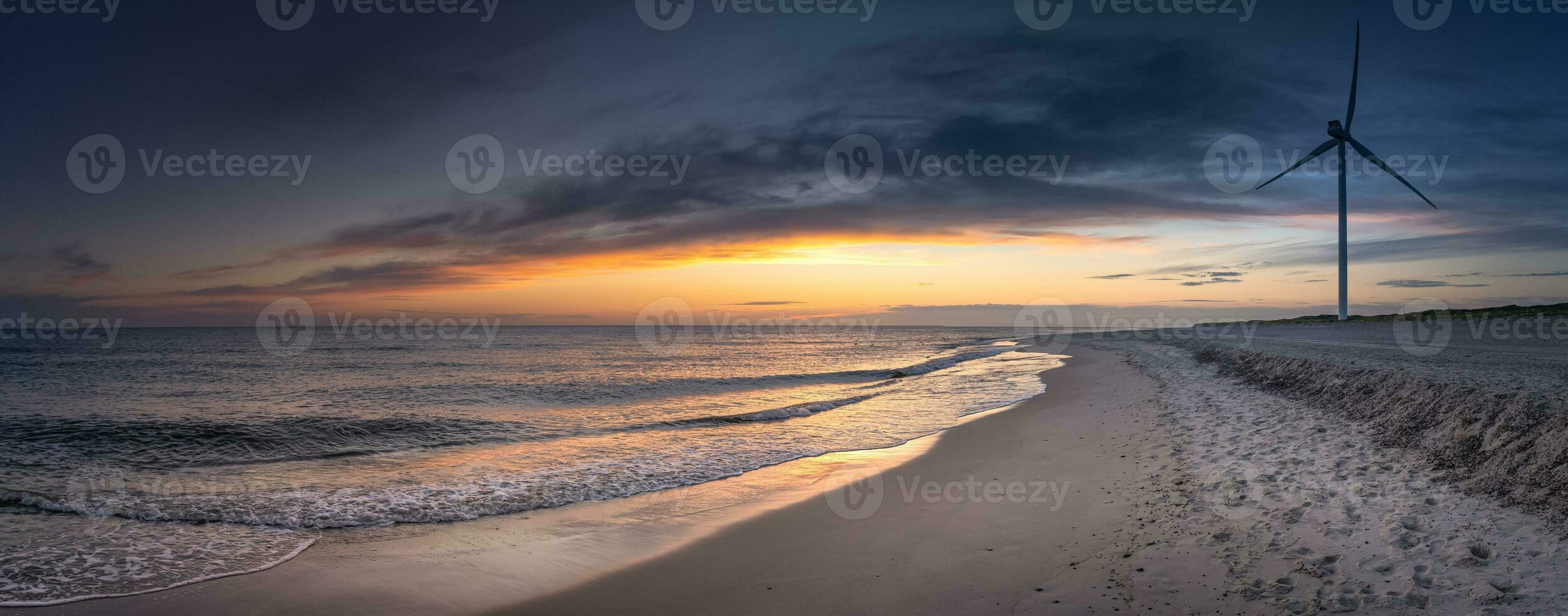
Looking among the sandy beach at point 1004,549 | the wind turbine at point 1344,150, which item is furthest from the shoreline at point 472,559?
the wind turbine at point 1344,150

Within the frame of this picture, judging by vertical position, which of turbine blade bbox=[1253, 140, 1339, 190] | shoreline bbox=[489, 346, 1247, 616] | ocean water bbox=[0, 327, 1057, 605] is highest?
turbine blade bbox=[1253, 140, 1339, 190]

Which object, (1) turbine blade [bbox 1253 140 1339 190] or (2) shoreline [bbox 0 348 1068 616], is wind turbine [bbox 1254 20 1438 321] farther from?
(2) shoreline [bbox 0 348 1068 616]

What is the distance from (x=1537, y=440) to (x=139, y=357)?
→ 73.8 metres

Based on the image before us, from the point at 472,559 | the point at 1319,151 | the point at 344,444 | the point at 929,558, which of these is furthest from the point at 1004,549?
the point at 1319,151

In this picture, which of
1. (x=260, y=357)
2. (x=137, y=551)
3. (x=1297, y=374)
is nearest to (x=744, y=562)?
(x=137, y=551)

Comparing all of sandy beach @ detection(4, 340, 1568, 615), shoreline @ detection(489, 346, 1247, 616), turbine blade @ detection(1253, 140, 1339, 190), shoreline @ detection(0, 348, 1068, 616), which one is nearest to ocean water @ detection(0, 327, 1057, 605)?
shoreline @ detection(0, 348, 1068, 616)

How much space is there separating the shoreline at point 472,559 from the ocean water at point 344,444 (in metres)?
0.45

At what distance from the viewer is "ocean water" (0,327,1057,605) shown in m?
8.76

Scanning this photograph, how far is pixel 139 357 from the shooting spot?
50.7 m

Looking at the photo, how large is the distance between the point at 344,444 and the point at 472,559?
11.4 metres

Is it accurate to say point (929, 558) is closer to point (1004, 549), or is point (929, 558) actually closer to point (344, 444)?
point (1004, 549)

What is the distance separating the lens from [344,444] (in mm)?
16500

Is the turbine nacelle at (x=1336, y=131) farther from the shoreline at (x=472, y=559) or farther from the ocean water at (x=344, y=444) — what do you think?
the shoreline at (x=472, y=559)

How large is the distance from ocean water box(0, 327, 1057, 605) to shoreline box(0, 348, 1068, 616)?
1.48 ft
